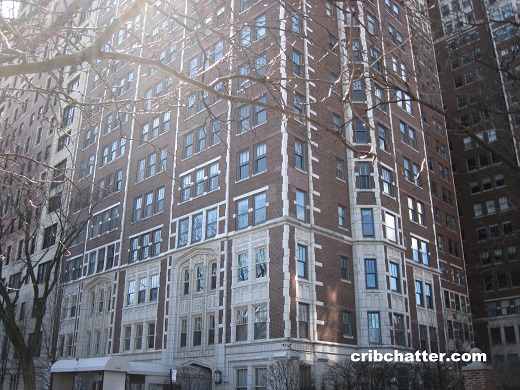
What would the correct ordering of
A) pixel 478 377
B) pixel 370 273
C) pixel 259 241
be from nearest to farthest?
pixel 478 377 < pixel 259 241 < pixel 370 273

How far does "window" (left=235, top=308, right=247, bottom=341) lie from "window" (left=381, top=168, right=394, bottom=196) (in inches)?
545

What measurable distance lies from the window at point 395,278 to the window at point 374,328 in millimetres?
2781

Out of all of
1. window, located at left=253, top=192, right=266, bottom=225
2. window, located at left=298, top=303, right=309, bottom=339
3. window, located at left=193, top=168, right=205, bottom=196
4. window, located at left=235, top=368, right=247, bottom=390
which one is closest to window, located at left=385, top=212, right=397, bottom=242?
window, located at left=298, top=303, right=309, bottom=339

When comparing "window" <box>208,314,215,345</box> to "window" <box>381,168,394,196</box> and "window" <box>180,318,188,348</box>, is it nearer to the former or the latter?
"window" <box>180,318,188,348</box>

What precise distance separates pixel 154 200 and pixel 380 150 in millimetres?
18072

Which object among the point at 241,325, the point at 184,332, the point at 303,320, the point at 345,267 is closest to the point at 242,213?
the point at 241,325

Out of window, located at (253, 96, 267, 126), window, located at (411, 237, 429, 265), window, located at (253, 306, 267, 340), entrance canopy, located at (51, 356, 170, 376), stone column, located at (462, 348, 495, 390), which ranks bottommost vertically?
stone column, located at (462, 348, 495, 390)

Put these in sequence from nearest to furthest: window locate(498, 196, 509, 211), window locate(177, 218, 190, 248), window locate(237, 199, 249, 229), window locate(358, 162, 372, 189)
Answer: window locate(237, 199, 249, 229) < window locate(358, 162, 372, 189) < window locate(177, 218, 190, 248) < window locate(498, 196, 509, 211)

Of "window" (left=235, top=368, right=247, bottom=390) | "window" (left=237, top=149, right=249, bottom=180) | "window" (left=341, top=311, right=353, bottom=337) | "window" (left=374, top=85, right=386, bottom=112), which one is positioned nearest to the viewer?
"window" (left=374, top=85, right=386, bottom=112)

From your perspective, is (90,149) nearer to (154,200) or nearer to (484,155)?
(154,200)

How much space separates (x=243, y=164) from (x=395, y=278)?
518 inches

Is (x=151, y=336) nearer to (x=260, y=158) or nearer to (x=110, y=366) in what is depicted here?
(x=110, y=366)

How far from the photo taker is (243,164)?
1382 inches

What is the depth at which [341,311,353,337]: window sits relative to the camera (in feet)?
109
